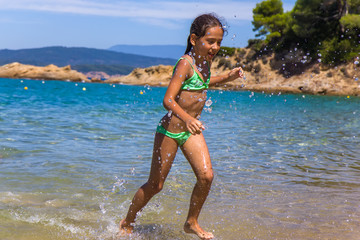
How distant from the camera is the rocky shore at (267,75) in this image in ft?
143

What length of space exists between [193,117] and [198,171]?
472mm

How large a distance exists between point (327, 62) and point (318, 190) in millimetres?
44597

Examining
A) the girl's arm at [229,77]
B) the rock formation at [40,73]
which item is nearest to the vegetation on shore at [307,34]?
the rock formation at [40,73]

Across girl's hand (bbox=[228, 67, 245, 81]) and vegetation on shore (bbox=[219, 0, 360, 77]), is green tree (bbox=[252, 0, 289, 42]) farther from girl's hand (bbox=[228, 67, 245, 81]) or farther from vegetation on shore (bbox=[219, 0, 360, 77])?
girl's hand (bbox=[228, 67, 245, 81])

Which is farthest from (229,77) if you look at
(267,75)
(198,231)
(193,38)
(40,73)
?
(40,73)

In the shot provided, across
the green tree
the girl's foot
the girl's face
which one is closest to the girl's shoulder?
the girl's face

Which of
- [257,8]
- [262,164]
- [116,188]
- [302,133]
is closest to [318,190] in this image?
[262,164]

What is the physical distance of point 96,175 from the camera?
597 cm

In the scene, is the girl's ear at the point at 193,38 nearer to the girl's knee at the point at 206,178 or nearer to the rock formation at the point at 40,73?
the girl's knee at the point at 206,178

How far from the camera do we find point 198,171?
341 cm

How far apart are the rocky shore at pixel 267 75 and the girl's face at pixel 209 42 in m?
30.0

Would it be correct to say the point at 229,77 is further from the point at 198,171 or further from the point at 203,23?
the point at 198,171

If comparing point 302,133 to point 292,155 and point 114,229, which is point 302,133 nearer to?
point 292,155

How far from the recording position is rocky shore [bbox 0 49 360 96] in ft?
143
